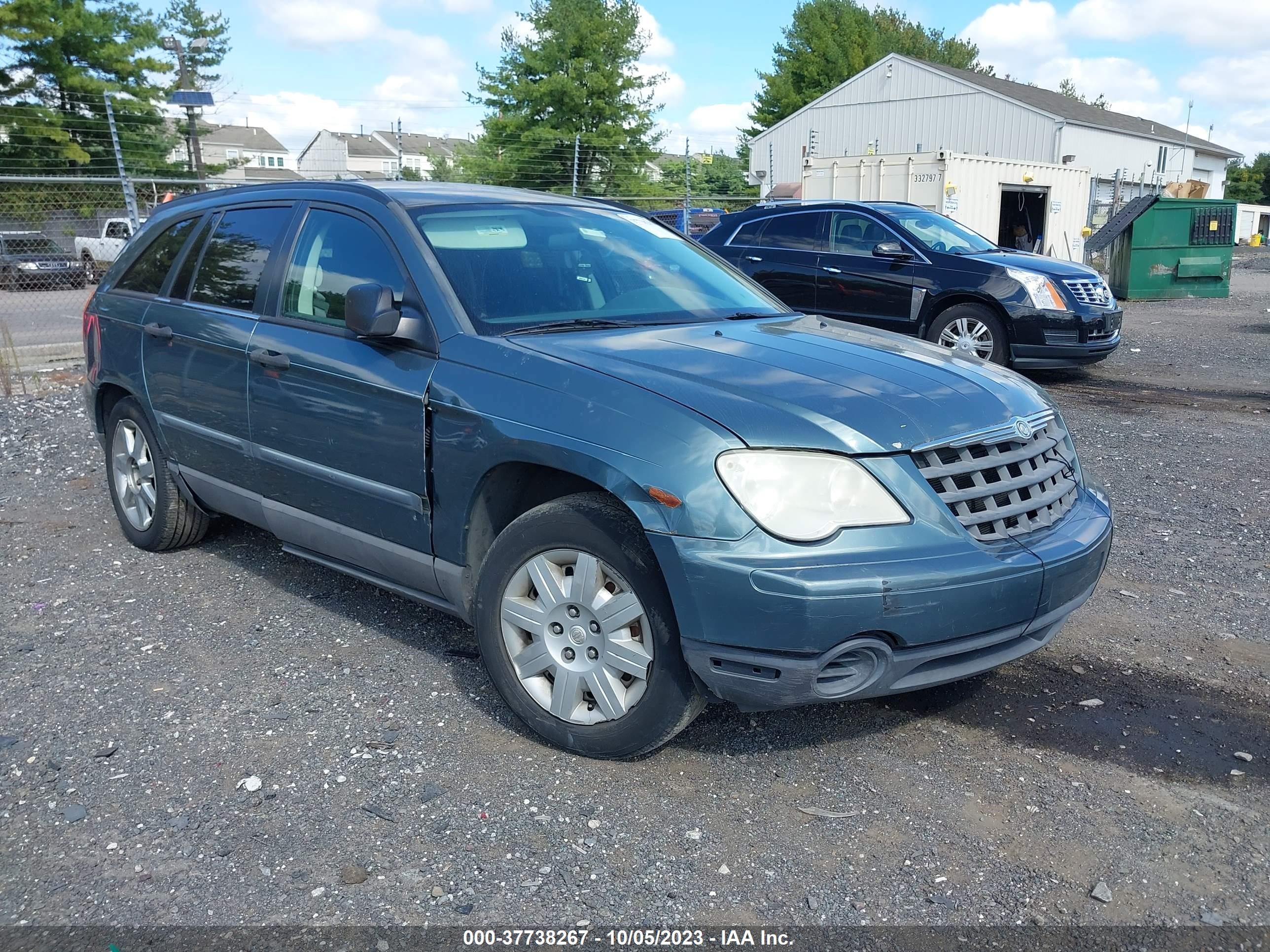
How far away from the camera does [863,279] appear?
10609 mm

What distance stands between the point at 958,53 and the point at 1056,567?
84.2 m

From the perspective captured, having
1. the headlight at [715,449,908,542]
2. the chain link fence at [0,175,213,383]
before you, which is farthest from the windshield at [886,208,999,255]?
the chain link fence at [0,175,213,383]

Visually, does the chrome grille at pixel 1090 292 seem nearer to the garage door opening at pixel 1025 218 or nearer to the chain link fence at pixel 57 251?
the chain link fence at pixel 57 251

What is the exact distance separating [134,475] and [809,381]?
3.70 meters

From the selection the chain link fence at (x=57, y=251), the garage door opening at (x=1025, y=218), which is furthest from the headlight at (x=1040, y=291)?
the garage door opening at (x=1025, y=218)

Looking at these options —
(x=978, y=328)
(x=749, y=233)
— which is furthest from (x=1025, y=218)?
(x=978, y=328)

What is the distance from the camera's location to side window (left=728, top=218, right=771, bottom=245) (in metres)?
11.5

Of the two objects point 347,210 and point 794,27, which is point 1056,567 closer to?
point 347,210

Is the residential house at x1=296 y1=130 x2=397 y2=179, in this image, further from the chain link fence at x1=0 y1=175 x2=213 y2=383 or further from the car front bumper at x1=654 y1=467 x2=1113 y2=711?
the car front bumper at x1=654 y1=467 x2=1113 y2=711

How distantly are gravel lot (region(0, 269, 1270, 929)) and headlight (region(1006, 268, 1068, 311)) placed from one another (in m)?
5.26

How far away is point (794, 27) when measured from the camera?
62.1m

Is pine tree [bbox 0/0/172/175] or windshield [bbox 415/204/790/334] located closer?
windshield [bbox 415/204/790/334]

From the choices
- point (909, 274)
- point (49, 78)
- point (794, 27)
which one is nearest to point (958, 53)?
point (794, 27)

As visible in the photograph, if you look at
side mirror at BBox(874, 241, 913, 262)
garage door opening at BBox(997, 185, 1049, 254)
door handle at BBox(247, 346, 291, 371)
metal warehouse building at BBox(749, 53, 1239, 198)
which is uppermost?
metal warehouse building at BBox(749, 53, 1239, 198)
